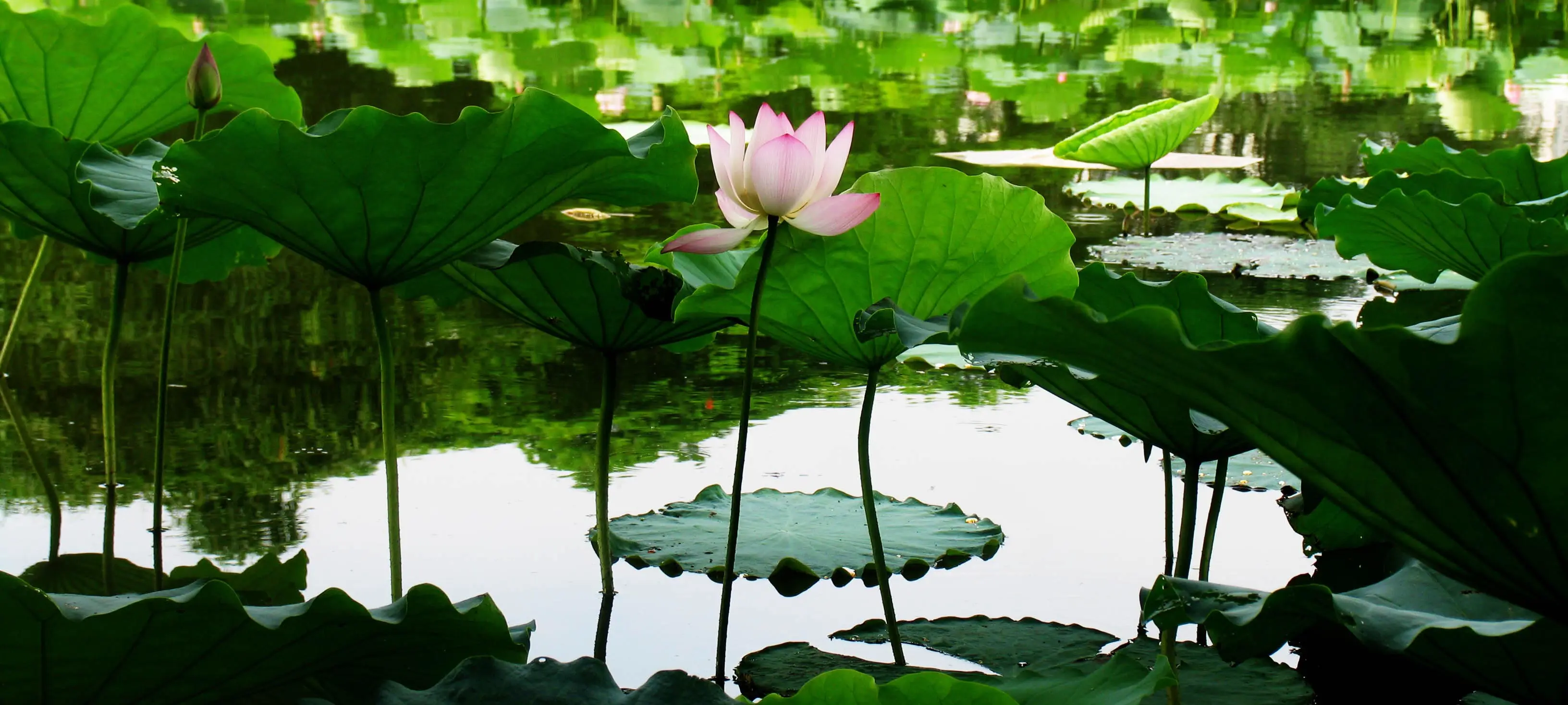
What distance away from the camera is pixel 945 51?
6.39 meters

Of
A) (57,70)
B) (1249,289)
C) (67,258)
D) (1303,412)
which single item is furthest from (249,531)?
(1249,289)

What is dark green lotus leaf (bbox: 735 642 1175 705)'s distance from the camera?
740mm

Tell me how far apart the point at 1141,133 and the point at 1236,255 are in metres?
0.43

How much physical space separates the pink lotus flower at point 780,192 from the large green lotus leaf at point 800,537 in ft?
1.13

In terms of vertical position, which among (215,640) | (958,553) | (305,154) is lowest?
(958,553)

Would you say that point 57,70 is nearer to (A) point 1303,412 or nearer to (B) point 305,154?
(B) point 305,154

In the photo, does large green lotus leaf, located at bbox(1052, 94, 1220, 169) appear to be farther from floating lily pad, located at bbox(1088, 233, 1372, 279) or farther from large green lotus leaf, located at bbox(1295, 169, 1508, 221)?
large green lotus leaf, located at bbox(1295, 169, 1508, 221)

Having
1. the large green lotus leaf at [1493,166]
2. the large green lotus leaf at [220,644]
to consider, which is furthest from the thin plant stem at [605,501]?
the large green lotus leaf at [1493,166]

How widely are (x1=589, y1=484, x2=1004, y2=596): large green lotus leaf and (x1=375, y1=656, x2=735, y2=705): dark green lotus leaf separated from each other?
49 cm

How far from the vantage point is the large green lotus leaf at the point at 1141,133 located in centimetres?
303

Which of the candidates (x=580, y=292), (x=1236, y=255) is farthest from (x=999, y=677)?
(x=1236, y=255)

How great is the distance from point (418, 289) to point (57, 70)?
519 mm

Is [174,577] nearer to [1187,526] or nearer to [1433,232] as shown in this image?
[1187,526]

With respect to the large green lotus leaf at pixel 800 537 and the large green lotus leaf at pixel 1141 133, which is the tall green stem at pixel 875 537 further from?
the large green lotus leaf at pixel 1141 133
